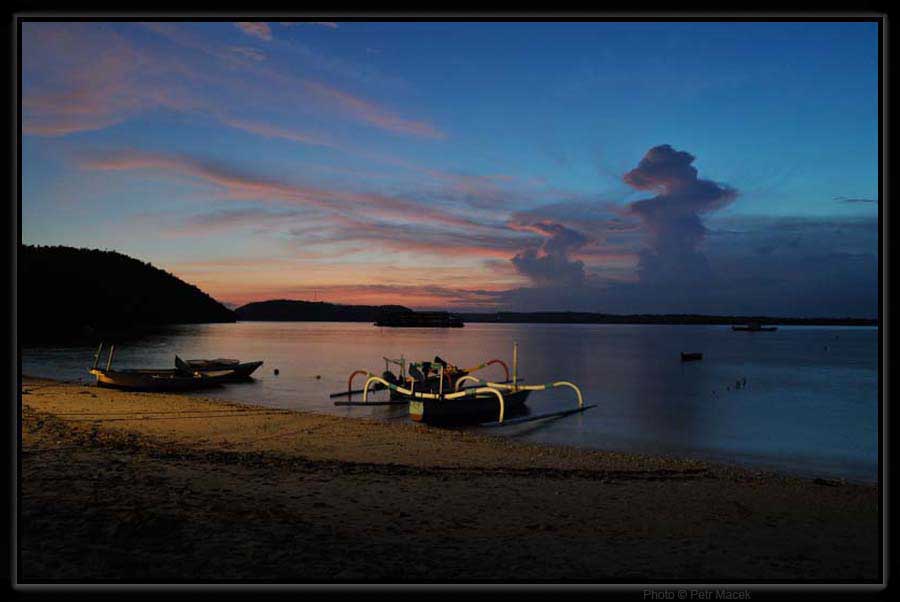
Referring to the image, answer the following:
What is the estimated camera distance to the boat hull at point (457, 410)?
20405 millimetres

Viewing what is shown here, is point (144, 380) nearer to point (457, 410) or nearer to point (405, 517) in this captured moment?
point (457, 410)

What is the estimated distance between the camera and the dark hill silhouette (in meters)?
91.2

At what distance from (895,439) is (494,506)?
552cm

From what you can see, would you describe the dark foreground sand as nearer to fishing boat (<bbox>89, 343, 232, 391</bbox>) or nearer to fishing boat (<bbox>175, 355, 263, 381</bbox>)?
fishing boat (<bbox>89, 343, 232, 391</bbox>)

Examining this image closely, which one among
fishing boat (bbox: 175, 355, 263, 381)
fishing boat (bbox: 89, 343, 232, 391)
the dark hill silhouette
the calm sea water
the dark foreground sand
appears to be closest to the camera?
the dark foreground sand

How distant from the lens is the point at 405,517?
7336 millimetres

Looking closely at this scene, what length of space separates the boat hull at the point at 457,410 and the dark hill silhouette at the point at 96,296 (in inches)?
2191

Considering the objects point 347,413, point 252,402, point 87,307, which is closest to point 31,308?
point 87,307

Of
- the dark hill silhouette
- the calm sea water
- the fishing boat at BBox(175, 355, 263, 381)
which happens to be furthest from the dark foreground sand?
the dark hill silhouette

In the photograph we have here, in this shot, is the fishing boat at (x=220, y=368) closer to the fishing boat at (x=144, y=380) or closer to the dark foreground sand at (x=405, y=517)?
the fishing boat at (x=144, y=380)

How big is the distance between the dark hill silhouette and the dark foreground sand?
61594 millimetres

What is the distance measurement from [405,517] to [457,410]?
1350cm

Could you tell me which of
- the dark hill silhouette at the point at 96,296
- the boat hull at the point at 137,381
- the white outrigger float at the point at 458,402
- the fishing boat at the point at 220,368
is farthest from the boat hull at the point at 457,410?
the dark hill silhouette at the point at 96,296

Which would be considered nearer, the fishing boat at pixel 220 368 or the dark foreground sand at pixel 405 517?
the dark foreground sand at pixel 405 517
